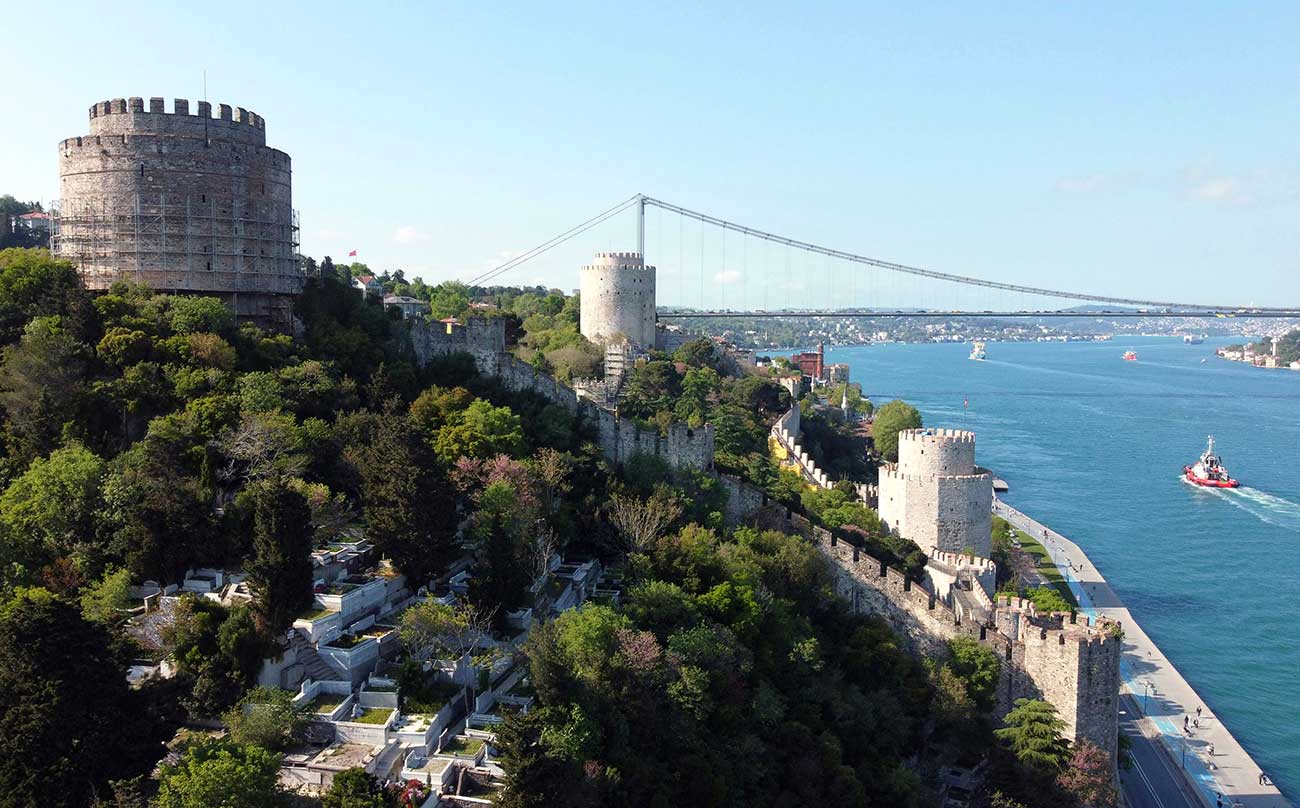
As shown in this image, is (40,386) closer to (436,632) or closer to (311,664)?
(311,664)

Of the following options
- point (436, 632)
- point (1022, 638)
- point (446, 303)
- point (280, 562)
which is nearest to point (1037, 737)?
point (1022, 638)

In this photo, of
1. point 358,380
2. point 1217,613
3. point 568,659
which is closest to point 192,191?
point 358,380

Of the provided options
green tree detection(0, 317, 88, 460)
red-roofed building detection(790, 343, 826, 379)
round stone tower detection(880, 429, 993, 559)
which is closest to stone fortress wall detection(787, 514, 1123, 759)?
round stone tower detection(880, 429, 993, 559)

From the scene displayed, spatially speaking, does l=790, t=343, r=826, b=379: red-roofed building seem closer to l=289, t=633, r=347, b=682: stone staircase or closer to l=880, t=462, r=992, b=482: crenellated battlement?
l=880, t=462, r=992, b=482: crenellated battlement

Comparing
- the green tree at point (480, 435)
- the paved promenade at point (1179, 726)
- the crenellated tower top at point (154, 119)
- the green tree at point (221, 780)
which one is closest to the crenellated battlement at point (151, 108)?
the crenellated tower top at point (154, 119)

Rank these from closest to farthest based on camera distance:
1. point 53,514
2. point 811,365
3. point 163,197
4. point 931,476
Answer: point 53,514 → point 163,197 → point 931,476 → point 811,365
